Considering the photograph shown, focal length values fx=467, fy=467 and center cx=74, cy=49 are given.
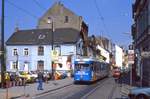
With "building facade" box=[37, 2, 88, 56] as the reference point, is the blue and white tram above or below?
below

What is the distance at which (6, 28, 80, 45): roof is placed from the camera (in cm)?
9371

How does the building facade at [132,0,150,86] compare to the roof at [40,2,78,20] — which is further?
the roof at [40,2,78,20]

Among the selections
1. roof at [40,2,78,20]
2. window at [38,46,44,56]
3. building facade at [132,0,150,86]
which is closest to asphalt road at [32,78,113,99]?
building facade at [132,0,150,86]

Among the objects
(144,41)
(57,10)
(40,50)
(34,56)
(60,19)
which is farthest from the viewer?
(60,19)

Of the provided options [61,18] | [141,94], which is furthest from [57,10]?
[141,94]

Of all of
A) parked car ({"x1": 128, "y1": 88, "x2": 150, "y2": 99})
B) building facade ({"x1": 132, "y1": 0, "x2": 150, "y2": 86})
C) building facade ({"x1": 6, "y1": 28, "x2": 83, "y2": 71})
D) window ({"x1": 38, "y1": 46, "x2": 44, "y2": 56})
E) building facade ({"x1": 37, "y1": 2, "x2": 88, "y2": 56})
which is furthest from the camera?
building facade ({"x1": 37, "y1": 2, "x2": 88, "y2": 56})

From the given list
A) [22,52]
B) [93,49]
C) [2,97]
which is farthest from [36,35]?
[2,97]

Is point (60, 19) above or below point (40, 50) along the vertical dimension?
above

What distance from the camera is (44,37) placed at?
3743 inches

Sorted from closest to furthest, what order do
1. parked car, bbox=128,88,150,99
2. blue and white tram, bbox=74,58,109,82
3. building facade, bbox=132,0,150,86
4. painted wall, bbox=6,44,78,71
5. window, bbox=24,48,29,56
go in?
parked car, bbox=128,88,150,99
building facade, bbox=132,0,150,86
blue and white tram, bbox=74,58,109,82
painted wall, bbox=6,44,78,71
window, bbox=24,48,29,56

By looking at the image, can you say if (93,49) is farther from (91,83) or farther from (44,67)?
(91,83)

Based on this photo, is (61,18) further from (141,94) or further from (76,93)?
(141,94)

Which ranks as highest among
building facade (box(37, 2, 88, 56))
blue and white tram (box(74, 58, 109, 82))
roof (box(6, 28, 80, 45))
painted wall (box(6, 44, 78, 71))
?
building facade (box(37, 2, 88, 56))

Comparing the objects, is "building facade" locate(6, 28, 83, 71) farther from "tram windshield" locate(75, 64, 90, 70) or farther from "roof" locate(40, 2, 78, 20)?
"tram windshield" locate(75, 64, 90, 70)
